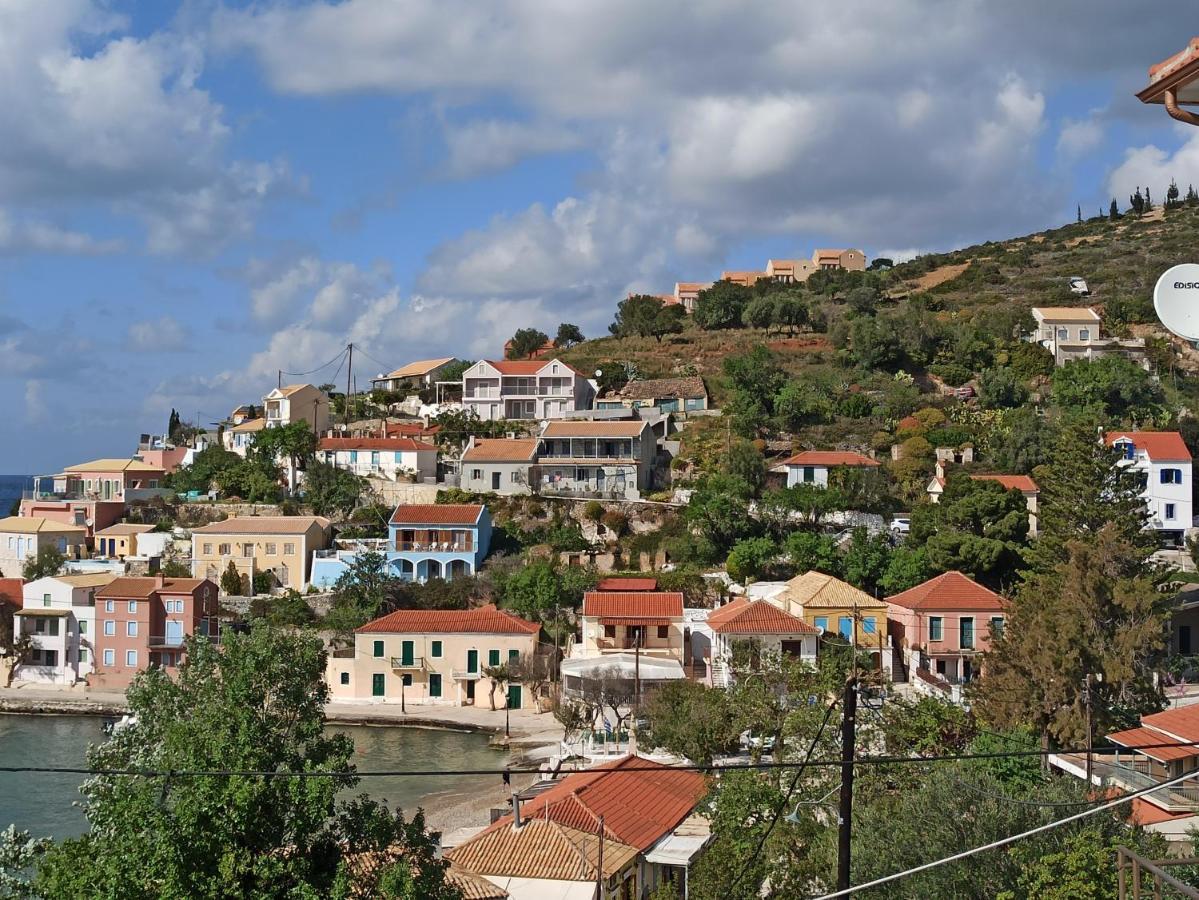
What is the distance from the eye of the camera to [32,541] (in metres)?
49.1

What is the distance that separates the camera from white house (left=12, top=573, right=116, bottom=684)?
41625 mm

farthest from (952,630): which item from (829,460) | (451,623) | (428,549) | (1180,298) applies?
(1180,298)

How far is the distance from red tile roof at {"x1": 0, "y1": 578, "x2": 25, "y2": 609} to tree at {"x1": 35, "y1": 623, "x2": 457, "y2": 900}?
3333 centimetres

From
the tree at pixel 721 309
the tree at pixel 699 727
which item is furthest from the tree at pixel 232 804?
the tree at pixel 721 309

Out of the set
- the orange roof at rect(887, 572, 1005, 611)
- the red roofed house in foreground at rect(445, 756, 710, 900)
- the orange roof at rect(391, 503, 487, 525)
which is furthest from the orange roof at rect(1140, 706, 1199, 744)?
the orange roof at rect(391, 503, 487, 525)

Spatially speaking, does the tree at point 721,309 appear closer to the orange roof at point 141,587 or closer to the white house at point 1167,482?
the white house at point 1167,482

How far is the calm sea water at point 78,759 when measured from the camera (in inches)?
1101

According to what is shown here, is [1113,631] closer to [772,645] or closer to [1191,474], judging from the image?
[772,645]

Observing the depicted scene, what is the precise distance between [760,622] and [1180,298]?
→ 2707 centimetres

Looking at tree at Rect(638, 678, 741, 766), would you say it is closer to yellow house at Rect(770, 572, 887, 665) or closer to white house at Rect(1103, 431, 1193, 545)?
yellow house at Rect(770, 572, 887, 665)

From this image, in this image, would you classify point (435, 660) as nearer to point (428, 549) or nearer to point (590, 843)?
point (428, 549)

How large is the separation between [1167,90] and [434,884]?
384 inches

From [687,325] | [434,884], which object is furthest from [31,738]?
[687,325]

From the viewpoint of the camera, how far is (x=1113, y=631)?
2558cm
